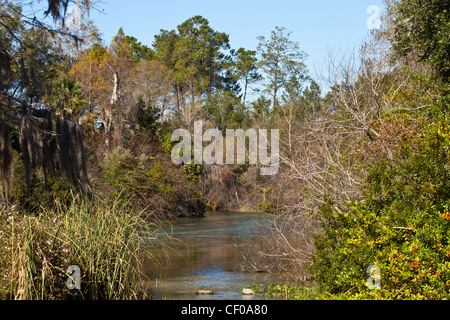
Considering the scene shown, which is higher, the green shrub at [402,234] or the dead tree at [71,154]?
the dead tree at [71,154]

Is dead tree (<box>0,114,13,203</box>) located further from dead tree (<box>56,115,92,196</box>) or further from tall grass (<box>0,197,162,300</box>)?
tall grass (<box>0,197,162,300</box>)

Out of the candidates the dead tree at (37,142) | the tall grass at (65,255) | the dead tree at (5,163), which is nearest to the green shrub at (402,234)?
the tall grass at (65,255)

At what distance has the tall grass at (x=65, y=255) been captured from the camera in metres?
6.16

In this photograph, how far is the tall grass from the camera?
6.16m

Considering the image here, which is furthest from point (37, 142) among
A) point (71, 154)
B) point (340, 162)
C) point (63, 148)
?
point (340, 162)

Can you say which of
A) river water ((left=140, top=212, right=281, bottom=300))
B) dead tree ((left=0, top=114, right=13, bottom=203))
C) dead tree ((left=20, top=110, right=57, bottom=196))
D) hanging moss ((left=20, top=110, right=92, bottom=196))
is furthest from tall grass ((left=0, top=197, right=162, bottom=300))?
hanging moss ((left=20, top=110, right=92, bottom=196))

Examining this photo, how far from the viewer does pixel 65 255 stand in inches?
267

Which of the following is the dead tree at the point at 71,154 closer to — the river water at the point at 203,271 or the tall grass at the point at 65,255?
the river water at the point at 203,271

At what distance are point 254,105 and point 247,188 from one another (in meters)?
8.46

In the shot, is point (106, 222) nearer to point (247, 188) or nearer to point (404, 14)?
point (404, 14)

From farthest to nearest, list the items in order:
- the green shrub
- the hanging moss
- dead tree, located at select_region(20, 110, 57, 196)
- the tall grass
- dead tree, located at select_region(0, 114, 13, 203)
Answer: the hanging moss
dead tree, located at select_region(20, 110, 57, 196)
dead tree, located at select_region(0, 114, 13, 203)
the tall grass
the green shrub

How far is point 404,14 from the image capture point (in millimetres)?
12656

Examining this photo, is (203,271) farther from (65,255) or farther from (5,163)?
(65,255)
